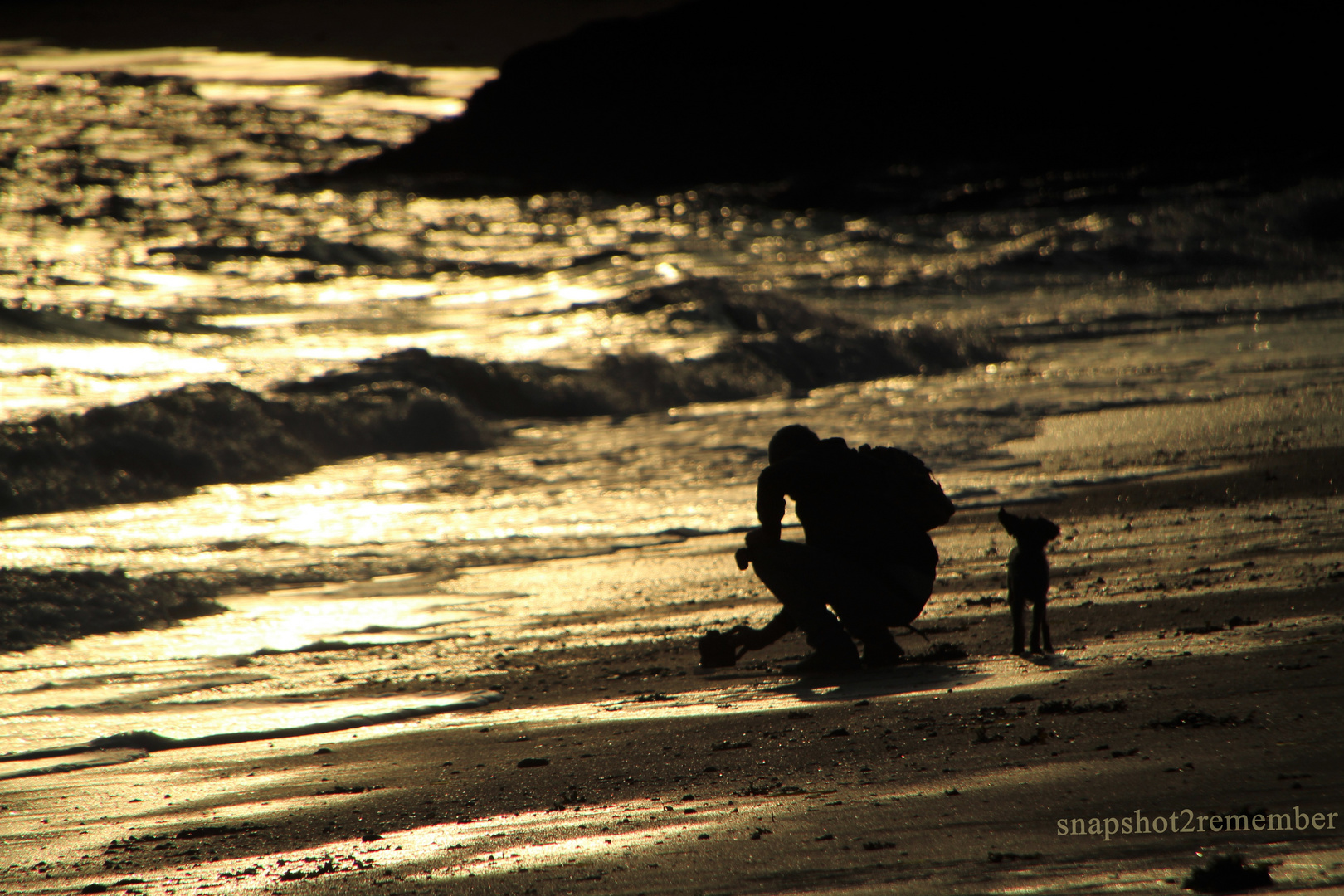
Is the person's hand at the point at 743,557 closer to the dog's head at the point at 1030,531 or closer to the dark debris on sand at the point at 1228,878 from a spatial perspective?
the dog's head at the point at 1030,531

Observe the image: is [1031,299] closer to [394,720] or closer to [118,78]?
[394,720]

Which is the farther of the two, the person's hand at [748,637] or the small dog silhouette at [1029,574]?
the person's hand at [748,637]

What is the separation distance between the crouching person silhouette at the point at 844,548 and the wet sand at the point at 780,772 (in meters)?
0.21

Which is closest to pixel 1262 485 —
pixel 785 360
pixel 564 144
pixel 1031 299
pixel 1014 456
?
pixel 1014 456

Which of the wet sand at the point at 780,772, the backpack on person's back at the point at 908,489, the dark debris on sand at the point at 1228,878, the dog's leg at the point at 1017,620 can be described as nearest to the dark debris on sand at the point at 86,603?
the wet sand at the point at 780,772

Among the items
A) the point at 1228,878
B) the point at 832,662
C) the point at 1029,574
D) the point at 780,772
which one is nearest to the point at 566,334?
the point at 832,662

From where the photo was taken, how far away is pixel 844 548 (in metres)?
5.00

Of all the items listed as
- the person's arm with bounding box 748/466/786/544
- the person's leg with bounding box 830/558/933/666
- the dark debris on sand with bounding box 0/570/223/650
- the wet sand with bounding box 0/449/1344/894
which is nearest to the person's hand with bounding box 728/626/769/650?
the wet sand with bounding box 0/449/1344/894

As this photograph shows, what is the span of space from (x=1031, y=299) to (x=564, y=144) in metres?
58.8

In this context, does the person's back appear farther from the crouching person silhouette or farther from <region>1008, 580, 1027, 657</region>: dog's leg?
<region>1008, 580, 1027, 657</region>: dog's leg

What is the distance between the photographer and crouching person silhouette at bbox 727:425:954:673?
191 inches

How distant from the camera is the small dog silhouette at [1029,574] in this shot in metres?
A: 4.66

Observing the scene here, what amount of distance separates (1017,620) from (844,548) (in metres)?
0.72

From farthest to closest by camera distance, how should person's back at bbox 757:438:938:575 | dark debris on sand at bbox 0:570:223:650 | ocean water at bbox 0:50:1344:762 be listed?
ocean water at bbox 0:50:1344:762
dark debris on sand at bbox 0:570:223:650
person's back at bbox 757:438:938:575
